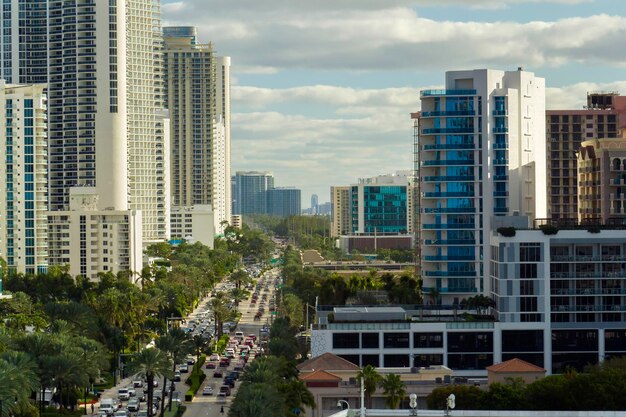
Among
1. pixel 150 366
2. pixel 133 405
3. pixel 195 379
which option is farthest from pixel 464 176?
pixel 150 366

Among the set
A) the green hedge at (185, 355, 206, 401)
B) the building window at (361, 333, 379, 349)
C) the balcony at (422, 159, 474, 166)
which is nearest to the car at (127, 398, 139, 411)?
the green hedge at (185, 355, 206, 401)

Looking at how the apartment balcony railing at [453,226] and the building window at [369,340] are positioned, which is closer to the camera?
the building window at [369,340]

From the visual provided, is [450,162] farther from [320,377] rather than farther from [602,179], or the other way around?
[602,179]

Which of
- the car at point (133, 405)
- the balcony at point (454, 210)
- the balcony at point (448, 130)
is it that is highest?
the balcony at point (448, 130)

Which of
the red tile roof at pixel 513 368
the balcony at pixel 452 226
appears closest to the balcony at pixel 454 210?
the balcony at pixel 452 226

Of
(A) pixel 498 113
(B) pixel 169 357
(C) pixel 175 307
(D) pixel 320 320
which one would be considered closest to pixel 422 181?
(A) pixel 498 113

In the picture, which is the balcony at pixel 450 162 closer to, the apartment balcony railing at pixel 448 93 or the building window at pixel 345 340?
the apartment balcony railing at pixel 448 93

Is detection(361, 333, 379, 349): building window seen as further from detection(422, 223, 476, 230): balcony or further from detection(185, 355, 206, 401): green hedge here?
detection(422, 223, 476, 230): balcony
